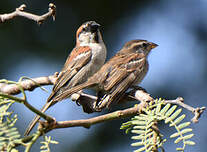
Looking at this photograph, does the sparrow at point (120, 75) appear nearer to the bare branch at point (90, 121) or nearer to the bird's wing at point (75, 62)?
the bird's wing at point (75, 62)

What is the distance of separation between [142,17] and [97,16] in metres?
0.84

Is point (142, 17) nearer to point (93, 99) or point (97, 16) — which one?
point (97, 16)

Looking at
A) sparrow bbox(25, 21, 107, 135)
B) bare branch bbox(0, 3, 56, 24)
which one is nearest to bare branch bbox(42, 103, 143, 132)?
bare branch bbox(0, 3, 56, 24)

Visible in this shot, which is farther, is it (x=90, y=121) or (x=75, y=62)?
(x=75, y=62)

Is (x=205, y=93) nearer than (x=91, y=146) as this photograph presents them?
No

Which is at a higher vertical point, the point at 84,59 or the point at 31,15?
the point at 31,15

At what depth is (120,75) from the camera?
3.59m

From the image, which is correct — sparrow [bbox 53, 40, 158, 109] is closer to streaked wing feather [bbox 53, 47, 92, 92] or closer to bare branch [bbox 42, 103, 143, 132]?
streaked wing feather [bbox 53, 47, 92, 92]

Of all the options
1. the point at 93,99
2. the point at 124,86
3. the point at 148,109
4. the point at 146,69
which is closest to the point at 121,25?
the point at 146,69

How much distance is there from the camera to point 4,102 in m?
1.47

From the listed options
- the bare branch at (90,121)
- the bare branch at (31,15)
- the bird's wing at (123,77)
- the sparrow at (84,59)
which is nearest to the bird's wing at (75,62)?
the sparrow at (84,59)

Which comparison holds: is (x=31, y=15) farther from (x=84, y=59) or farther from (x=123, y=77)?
(x=84, y=59)

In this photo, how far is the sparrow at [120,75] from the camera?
3104mm

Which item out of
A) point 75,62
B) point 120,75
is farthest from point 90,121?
point 75,62
